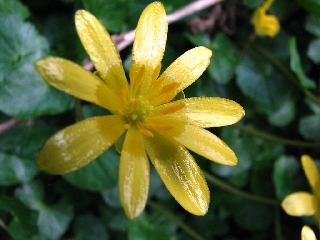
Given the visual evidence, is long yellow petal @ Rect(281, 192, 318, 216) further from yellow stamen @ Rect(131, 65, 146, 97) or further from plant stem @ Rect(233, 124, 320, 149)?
yellow stamen @ Rect(131, 65, 146, 97)

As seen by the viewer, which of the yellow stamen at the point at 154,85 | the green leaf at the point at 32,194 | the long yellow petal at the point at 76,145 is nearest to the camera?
the long yellow petal at the point at 76,145

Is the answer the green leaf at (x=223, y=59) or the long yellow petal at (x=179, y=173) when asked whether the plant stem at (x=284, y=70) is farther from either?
the long yellow petal at (x=179, y=173)

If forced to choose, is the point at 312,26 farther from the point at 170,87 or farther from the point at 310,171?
the point at 170,87

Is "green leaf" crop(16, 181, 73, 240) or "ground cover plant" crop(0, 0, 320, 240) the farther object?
"green leaf" crop(16, 181, 73, 240)

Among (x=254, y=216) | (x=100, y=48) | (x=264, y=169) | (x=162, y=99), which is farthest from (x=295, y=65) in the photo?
(x=100, y=48)

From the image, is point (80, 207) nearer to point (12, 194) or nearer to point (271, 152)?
point (12, 194)

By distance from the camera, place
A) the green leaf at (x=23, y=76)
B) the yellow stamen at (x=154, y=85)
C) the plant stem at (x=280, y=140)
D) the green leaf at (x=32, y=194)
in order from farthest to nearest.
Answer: the plant stem at (x=280, y=140) → the green leaf at (x=32, y=194) → the green leaf at (x=23, y=76) → the yellow stamen at (x=154, y=85)

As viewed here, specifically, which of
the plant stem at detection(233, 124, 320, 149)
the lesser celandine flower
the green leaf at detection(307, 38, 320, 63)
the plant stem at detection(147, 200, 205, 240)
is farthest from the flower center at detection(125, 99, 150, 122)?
the green leaf at detection(307, 38, 320, 63)

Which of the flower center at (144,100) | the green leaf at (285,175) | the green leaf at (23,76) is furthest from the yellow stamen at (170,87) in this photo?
the green leaf at (285,175)
